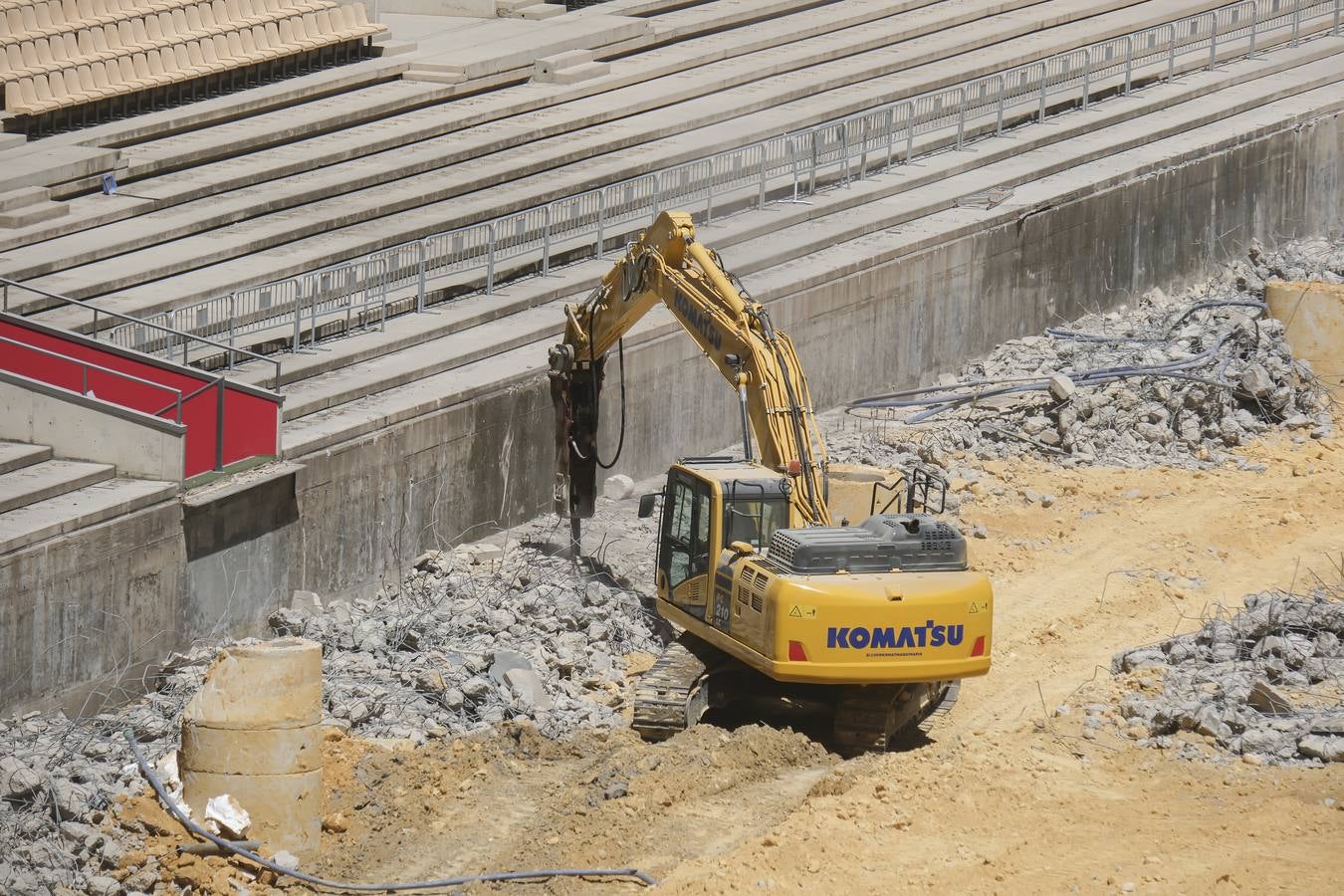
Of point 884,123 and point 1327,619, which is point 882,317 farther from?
point 1327,619

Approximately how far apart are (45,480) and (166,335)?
453 cm

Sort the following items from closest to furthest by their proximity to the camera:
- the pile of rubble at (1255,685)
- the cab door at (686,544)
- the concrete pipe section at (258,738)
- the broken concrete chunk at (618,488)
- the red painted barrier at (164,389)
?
the concrete pipe section at (258,738), the pile of rubble at (1255,685), the cab door at (686,544), the red painted barrier at (164,389), the broken concrete chunk at (618,488)

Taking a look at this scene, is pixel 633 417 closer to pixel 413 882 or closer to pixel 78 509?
pixel 78 509

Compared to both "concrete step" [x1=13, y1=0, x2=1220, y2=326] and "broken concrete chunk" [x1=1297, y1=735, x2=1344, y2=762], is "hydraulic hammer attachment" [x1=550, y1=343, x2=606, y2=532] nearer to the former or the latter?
"concrete step" [x1=13, y1=0, x2=1220, y2=326]

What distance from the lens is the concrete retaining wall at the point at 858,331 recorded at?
885 inches

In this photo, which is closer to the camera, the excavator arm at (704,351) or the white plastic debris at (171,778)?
the white plastic debris at (171,778)

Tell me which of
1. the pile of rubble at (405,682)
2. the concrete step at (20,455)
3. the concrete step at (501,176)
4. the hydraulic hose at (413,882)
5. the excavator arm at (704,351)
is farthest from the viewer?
the concrete step at (501,176)

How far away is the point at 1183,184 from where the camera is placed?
115ft

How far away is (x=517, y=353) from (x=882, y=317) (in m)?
6.53

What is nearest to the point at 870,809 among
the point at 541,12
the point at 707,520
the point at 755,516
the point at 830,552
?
the point at 830,552

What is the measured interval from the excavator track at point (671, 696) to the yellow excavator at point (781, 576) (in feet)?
0.06

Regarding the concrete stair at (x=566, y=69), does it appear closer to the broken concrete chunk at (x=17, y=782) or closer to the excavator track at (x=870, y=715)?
the excavator track at (x=870, y=715)

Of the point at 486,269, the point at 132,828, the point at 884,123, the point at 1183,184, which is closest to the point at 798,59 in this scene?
the point at 884,123

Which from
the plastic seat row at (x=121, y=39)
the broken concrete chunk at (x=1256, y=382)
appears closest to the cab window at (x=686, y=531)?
the broken concrete chunk at (x=1256, y=382)
